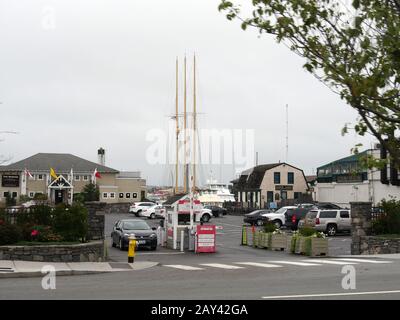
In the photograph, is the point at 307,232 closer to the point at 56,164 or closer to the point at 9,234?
the point at 9,234

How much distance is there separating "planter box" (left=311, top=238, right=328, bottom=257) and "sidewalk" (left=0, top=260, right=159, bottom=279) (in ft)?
24.8

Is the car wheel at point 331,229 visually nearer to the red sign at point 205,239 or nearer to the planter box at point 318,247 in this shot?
the planter box at point 318,247

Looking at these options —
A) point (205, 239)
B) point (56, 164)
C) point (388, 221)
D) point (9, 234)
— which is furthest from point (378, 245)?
point (56, 164)

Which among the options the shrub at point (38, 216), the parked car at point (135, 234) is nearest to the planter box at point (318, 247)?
the parked car at point (135, 234)

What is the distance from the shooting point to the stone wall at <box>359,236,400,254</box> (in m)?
24.4

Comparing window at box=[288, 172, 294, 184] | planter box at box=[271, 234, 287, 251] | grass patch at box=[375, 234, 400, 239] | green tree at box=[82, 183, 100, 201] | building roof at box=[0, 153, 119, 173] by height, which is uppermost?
building roof at box=[0, 153, 119, 173]

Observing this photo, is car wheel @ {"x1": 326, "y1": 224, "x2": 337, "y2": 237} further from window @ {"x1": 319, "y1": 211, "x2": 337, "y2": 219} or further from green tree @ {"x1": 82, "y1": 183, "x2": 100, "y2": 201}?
green tree @ {"x1": 82, "y1": 183, "x2": 100, "y2": 201}

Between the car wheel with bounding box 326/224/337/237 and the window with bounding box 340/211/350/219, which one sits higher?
the window with bounding box 340/211/350/219

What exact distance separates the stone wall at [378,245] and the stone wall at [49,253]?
12.2 meters

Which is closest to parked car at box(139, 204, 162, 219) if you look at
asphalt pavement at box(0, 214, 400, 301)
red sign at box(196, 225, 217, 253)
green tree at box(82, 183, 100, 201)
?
green tree at box(82, 183, 100, 201)

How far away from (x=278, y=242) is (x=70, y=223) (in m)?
10.7

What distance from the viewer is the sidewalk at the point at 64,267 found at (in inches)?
629
